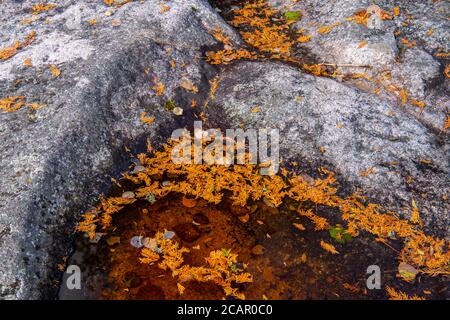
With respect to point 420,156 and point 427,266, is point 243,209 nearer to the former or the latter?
point 427,266

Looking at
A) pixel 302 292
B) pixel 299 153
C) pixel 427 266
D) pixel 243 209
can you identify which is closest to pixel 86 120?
pixel 243 209

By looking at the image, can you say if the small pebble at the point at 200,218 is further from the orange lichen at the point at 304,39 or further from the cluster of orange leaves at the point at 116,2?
the cluster of orange leaves at the point at 116,2

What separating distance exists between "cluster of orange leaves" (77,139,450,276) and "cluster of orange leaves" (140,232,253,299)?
26.4 inches

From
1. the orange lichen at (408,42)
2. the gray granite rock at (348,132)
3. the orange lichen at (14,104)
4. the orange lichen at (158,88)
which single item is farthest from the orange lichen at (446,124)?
the orange lichen at (14,104)

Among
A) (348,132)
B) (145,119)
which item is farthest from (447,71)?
(145,119)

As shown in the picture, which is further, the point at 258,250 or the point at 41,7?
the point at 41,7

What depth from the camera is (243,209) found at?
430cm

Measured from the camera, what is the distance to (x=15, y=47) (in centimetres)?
534

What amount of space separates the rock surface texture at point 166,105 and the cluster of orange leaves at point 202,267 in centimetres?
96

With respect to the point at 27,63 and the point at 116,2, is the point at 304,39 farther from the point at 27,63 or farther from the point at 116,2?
the point at 27,63

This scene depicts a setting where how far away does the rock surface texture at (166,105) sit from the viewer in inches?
152

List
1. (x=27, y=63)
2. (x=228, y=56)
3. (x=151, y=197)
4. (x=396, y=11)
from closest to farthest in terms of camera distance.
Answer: (x=151, y=197) → (x=27, y=63) → (x=228, y=56) → (x=396, y=11)

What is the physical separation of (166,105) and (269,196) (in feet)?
6.47
